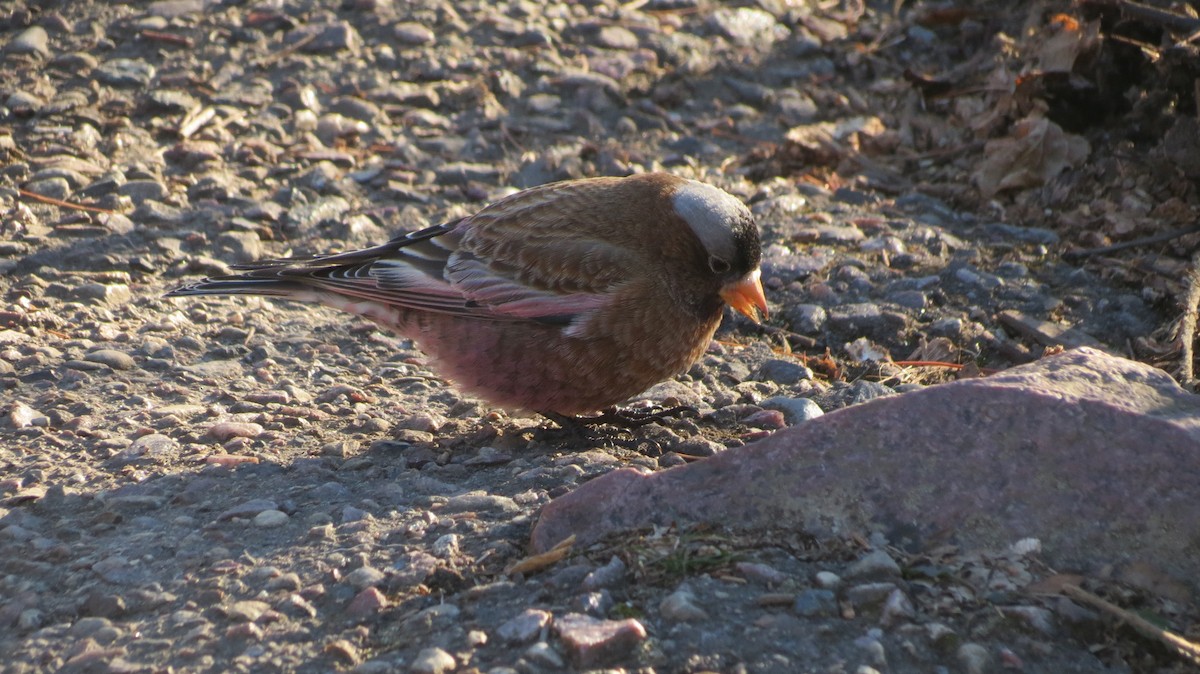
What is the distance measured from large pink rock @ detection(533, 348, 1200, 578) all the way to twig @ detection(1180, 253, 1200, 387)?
3.25ft

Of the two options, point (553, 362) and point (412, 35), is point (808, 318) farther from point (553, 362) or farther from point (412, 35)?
point (412, 35)

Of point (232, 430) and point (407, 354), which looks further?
point (407, 354)

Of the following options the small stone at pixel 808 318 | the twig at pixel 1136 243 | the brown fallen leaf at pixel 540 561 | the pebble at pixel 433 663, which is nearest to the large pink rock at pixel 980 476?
the brown fallen leaf at pixel 540 561

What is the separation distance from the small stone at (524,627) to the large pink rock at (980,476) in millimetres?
402

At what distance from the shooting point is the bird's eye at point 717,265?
4633 mm

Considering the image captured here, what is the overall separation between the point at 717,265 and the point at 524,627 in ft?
6.79

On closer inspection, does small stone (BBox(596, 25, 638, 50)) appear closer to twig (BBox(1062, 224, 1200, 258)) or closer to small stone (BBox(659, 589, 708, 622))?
twig (BBox(1062, 224, 1200, 258))

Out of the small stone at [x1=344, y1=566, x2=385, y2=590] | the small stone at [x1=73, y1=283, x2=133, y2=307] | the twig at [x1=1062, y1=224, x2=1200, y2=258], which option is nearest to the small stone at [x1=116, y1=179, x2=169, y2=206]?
the small stone at [x1=73, y1=283, x2=133, y2=307]

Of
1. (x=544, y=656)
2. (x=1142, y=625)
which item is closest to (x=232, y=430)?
(x=544, y=656)

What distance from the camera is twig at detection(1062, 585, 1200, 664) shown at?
2754mm

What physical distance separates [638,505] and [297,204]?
3565 millimetres

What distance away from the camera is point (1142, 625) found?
2816 millimetres

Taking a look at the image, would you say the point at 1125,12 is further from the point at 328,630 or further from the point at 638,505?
the point at 328,630

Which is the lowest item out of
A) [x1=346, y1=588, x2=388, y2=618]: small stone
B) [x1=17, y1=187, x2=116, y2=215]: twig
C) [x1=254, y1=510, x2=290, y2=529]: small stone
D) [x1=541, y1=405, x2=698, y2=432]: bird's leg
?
[x1=541, y1=405, x2=698, y2=432]: bird's leg
